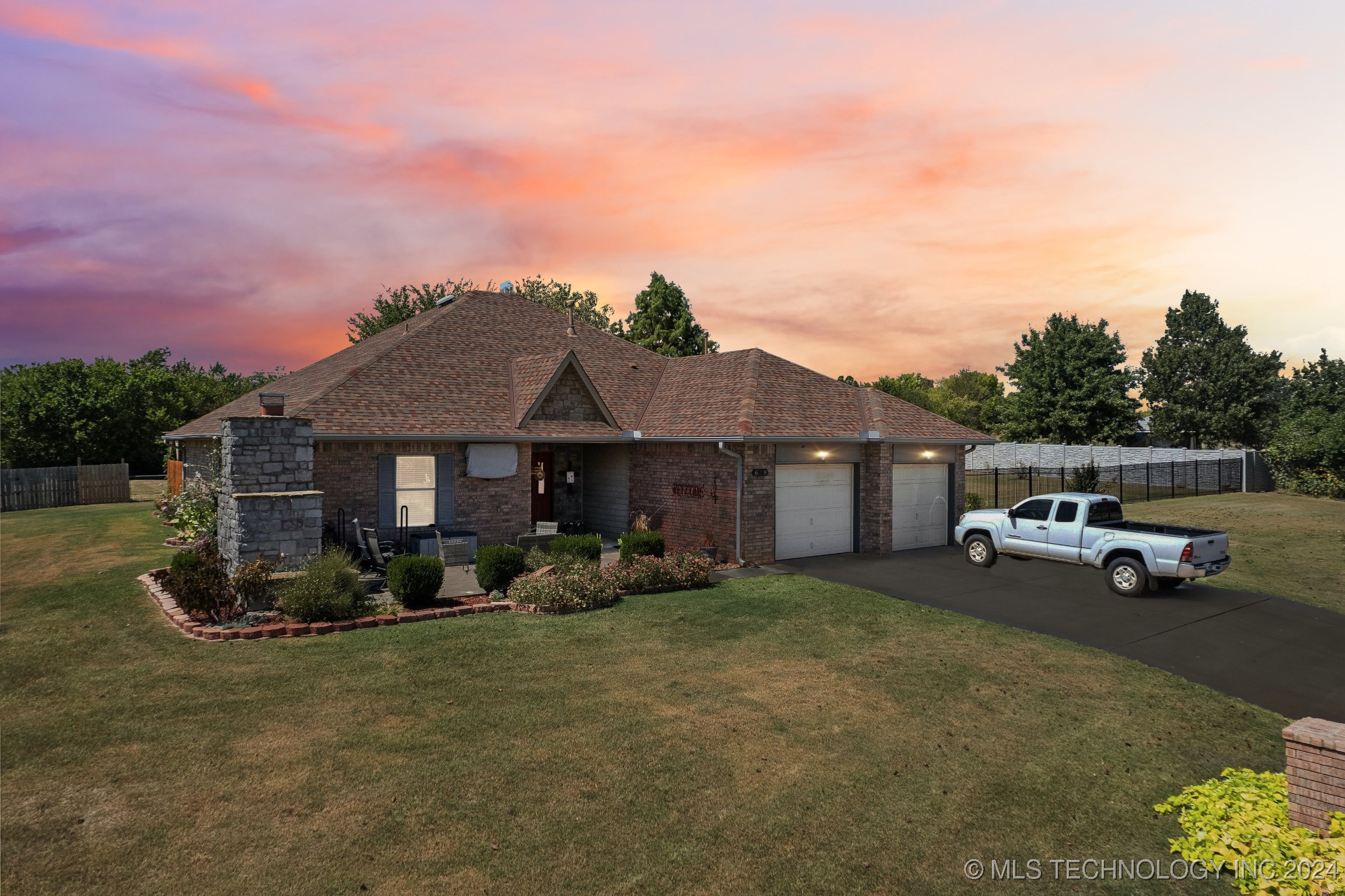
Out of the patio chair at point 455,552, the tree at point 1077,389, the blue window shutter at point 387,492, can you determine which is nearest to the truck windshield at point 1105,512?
the patio chair at point 455,552

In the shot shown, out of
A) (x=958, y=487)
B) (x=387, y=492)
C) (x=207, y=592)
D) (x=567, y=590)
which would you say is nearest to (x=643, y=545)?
(x=567, y=590)

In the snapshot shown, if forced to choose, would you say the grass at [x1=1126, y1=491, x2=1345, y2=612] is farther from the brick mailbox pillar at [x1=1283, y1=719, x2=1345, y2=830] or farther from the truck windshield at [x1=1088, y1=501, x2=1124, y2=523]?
the brick mailbox pillar at [x1=1283, y1=719, x2=1345, y2=830]

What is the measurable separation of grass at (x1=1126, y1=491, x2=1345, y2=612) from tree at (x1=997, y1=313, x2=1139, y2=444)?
16.1 metres

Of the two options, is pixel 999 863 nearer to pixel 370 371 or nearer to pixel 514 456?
pixel 514 456

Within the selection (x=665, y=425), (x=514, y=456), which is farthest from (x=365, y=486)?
(x=665, y=425)

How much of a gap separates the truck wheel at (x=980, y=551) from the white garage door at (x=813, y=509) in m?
3.09

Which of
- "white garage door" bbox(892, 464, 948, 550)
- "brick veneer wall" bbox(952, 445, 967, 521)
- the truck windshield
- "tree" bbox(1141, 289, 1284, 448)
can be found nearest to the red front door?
"white garage door" bbox(892, 464, 948, 550)

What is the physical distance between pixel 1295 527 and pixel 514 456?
2537cm

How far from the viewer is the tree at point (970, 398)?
9175 centimetres

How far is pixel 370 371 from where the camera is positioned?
63.5 feet

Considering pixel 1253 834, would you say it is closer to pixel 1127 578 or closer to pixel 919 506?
pixel 1127 578

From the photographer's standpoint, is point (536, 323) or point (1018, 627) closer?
point (1018, 627)

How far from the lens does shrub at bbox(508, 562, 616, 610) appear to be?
12.8 metres

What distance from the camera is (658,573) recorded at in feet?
47.9
